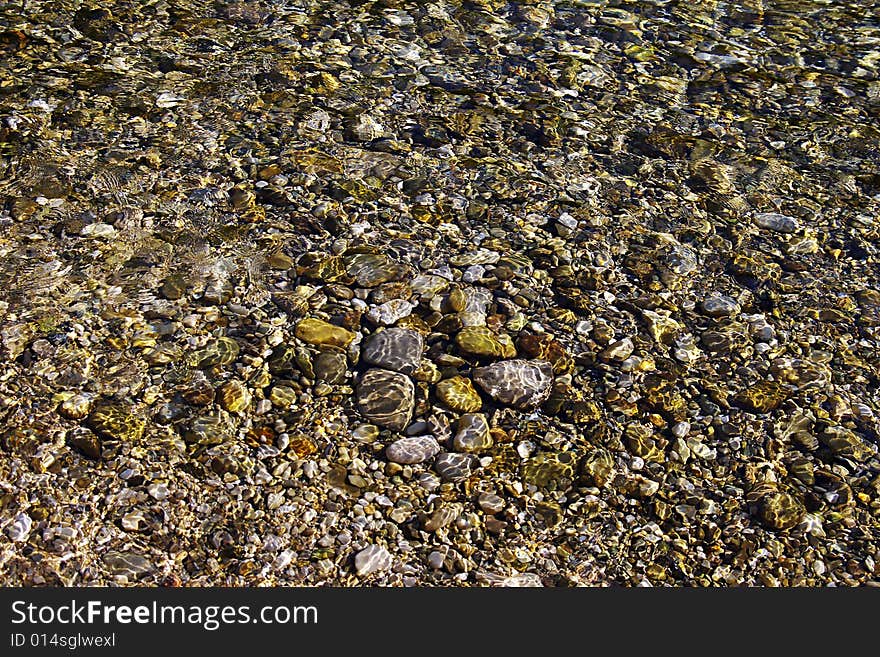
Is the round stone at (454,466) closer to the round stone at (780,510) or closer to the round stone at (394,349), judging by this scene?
the round stone at (394,349)

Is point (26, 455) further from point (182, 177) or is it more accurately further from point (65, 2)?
point (65, 2)

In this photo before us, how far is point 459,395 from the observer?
316 centimetres

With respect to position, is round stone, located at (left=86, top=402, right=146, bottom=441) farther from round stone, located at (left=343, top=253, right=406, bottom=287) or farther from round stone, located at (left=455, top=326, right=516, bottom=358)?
round stone, located at (left=455, top=326, right=516, bottom=358)

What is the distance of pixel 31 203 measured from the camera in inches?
150

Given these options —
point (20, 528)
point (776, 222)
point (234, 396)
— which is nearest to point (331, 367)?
point (234, 396)

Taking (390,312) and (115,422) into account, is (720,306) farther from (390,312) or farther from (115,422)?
(115,422)

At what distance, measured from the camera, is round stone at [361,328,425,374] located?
3246 millimetres

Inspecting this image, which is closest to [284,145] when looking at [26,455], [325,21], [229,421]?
[325,21]

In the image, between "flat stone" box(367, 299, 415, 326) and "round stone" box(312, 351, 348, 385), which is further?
"flat stone" box(367, 299, 415, 326)

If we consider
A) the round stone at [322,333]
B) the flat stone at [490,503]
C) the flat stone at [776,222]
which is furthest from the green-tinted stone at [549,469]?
the flat stone at [776,222]

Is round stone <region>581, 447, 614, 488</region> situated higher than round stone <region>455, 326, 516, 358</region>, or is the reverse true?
round stone <region>455, 326, 516, 358</region>

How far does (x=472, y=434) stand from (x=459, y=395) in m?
0.17

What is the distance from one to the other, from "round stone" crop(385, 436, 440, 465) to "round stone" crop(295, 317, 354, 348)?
502mm

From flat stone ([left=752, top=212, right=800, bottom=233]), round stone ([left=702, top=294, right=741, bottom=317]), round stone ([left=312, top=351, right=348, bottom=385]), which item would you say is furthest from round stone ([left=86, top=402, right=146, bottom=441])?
flat stone ([left=752, top=212, right=800, bottom=233])
